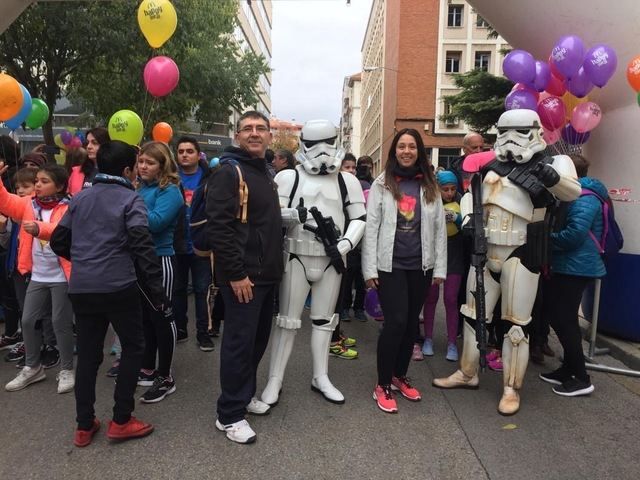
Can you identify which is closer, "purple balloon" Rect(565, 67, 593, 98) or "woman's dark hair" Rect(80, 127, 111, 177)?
"woman's dark hair" Rect(80, 127, 111, 177)

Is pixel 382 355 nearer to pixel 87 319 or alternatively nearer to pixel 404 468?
pixel 404 468

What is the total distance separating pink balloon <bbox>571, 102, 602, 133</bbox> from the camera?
15.0 feet

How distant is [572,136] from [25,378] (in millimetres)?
5438

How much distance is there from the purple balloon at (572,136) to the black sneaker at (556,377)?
2384 millimetres

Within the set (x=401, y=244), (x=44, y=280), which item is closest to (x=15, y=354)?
(x=44, y=280)

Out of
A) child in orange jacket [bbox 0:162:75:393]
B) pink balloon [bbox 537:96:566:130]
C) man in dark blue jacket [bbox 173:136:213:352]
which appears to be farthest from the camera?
pink balloon [bbox 537:96:566:130]

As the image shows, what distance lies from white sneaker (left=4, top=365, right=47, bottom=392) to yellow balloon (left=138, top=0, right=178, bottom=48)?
4.74 meters

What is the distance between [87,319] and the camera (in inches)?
111

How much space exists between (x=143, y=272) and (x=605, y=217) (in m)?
3.75

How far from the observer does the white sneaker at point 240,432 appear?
2.94 m

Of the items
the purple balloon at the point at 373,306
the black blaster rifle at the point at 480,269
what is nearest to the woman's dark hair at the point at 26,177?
the black blaster rifle at the point at 480,269

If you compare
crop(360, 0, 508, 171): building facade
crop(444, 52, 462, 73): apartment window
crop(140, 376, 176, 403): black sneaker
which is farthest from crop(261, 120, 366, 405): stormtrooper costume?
crop(444, 52, 462, 73): apartment window

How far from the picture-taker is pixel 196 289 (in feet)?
16.4

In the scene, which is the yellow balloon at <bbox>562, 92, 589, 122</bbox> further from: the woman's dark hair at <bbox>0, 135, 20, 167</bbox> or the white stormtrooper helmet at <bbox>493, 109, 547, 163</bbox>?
the woman's dark hair at <bbox>0, 135, 20, 167</bbox>
